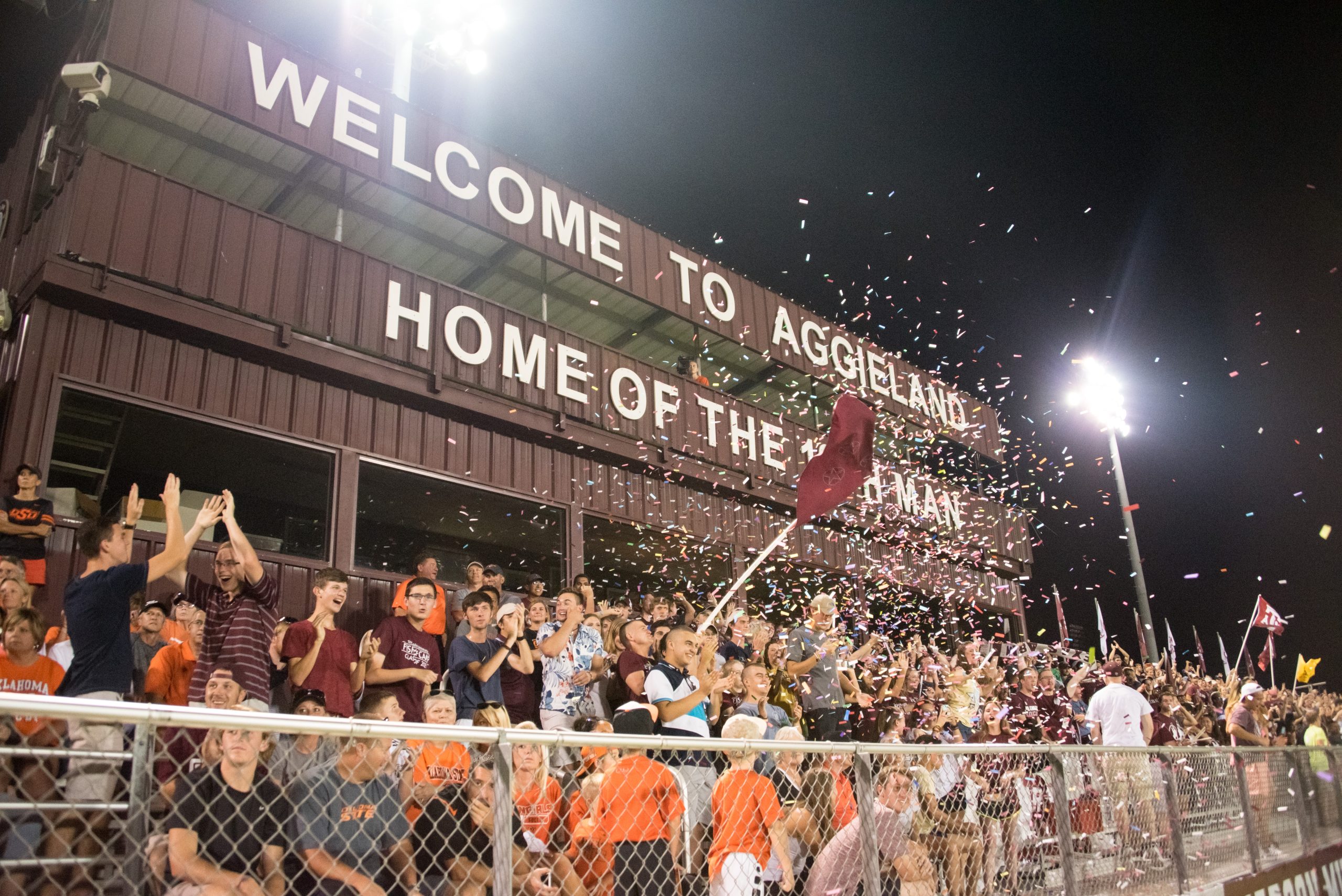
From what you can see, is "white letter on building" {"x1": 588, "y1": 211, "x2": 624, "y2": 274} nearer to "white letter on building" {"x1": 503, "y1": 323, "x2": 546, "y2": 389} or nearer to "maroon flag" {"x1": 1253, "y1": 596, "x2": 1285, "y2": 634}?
"white letter on building" {"x1": 503, "y1": 323, "x2": 546, "y2": 389}

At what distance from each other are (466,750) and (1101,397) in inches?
748

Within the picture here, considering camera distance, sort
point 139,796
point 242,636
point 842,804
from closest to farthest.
Result: 1. point 139,796
2. point 842,804
3. point 242,636

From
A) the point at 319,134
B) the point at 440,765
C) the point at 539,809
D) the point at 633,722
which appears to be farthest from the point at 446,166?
the point at 539,809

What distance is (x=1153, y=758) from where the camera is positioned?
19.2 ft

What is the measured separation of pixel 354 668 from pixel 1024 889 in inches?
189

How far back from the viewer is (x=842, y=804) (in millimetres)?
4840

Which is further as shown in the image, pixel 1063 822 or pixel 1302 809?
pixel 1302 809

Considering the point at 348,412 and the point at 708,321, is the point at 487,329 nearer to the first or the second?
the point at 348,412

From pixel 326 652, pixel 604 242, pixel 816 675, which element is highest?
pixel 604 242

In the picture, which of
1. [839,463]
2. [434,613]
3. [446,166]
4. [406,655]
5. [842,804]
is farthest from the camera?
[446,166]

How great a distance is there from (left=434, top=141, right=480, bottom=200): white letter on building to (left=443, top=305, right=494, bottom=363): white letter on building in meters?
1.71

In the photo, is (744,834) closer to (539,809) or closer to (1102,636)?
(539,809)

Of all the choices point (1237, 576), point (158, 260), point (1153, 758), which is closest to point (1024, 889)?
point (1153, 758)

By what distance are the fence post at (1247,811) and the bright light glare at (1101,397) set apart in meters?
14.4
